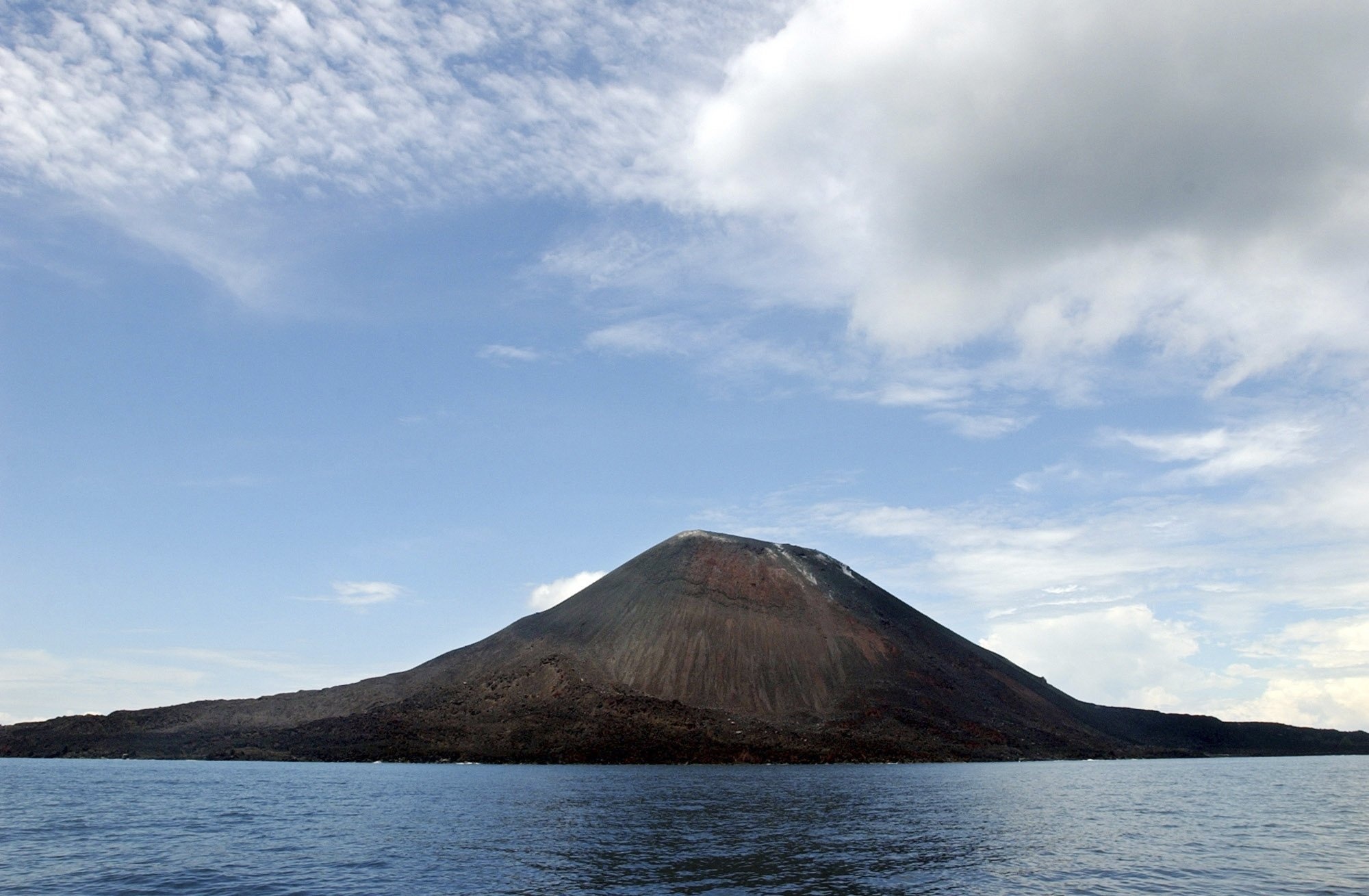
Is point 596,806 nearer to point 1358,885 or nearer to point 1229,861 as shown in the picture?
point 1229,861

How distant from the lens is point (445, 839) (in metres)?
60.4

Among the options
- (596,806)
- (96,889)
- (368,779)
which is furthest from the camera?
(368,779)

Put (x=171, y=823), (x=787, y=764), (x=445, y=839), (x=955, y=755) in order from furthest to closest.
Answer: (x=955, y=755), (x=787, y=764), (x=171, y=823), (x=445, y=839)

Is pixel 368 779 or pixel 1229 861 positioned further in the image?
pixel 368 779

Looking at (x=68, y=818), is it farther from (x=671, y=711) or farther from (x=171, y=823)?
(x=671, y=711)

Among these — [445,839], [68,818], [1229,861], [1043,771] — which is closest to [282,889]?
[445,839]

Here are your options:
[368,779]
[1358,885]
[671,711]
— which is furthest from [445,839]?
[671,711]

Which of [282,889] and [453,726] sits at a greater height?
[453,726]

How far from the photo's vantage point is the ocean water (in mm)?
43719

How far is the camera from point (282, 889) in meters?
41.9

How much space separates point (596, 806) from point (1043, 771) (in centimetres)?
10171

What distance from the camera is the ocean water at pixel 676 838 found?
4372 cm

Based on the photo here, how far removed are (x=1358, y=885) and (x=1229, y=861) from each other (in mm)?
8901

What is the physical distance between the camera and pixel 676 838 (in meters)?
59.0
